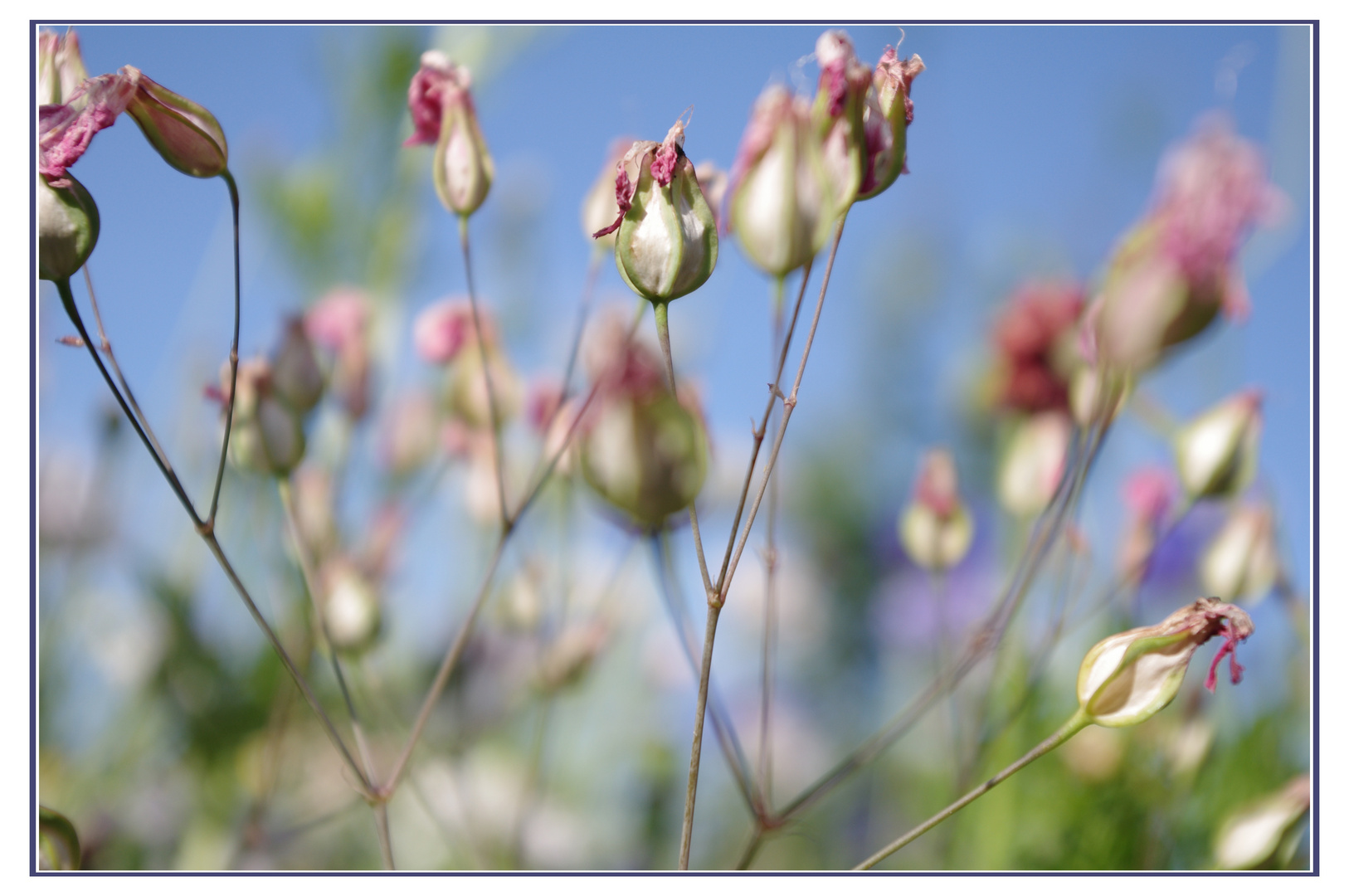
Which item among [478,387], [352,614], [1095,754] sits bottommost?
[1095,754]

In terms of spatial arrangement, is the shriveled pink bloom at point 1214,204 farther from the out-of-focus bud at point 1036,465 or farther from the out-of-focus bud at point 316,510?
the out-of-focus bud at point 316,510

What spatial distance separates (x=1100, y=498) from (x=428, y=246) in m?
0.51

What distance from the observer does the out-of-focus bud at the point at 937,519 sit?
1.30 ft

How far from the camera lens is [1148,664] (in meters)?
0.25

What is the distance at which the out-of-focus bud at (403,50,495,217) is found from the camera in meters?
0.30

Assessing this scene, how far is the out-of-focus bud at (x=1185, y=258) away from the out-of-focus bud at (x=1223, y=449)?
4.3 inches

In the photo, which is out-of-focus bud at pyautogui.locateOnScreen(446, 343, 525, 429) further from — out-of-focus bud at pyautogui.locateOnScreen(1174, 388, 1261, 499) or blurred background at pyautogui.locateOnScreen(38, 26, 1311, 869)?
out-of-focus bud at pyautogui.locateOnScreen(1174, 388, 1261, 499)

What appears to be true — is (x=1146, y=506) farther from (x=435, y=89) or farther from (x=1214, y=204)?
(x=435, y=89)

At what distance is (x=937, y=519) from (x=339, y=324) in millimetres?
329

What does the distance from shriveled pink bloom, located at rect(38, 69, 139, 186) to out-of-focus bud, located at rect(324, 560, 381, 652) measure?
0.20m

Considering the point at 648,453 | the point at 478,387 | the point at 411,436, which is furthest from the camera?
the point at 411,436

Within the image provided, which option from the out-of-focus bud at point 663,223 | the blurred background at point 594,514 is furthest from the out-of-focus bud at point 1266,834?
the out-of-focus bud at point 663,223

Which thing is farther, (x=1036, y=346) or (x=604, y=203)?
(x=1036, y=346)

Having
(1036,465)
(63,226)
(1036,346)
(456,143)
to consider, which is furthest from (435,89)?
(1036,346)
